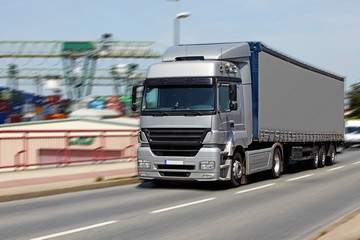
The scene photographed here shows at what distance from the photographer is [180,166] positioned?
13.5 meters

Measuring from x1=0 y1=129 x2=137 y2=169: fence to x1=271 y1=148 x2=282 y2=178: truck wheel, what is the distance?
279 inches

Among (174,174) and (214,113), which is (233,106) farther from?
(174,174)

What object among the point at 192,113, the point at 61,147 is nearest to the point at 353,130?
the point at 61,147

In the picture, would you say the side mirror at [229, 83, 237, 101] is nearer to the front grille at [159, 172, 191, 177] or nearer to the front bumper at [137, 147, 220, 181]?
the front bumper at [137, 147, 220, 181]

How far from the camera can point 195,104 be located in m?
13.4

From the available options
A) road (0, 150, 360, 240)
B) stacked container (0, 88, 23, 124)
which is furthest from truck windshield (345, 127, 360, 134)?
stacked container (0, 88, 23, 124)

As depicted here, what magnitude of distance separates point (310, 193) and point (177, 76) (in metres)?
4.15

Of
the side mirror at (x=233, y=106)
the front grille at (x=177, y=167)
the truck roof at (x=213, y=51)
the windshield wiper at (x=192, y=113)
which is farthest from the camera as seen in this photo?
the truck roof at (x=213, y=51)

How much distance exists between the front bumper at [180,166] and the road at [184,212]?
1.38 feet

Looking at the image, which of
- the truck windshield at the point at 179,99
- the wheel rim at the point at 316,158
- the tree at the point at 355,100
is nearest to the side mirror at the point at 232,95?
the truck windshield at the point at 179,99

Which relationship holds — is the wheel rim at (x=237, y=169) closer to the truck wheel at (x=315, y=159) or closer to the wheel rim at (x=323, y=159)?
the truck wheel at (x=315, y=159)

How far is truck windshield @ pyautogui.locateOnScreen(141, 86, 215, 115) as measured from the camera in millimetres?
13312

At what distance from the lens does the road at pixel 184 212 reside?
26.7 ft

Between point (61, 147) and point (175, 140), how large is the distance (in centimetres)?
754
